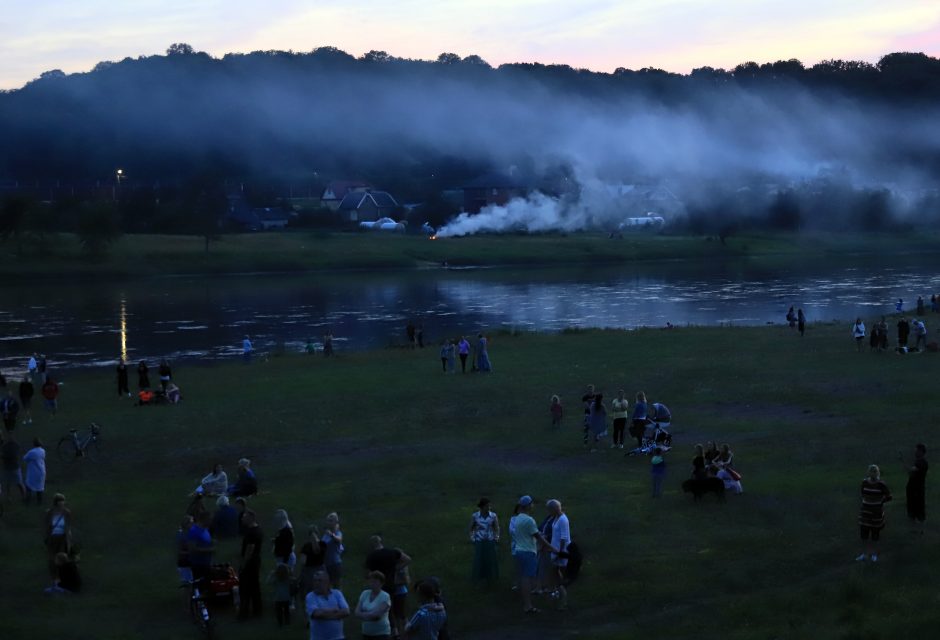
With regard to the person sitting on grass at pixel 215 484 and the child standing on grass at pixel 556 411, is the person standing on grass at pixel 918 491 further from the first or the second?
the child standing on grass at pixel 556 411

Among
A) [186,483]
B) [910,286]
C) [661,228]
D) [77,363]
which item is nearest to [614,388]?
[186,483]

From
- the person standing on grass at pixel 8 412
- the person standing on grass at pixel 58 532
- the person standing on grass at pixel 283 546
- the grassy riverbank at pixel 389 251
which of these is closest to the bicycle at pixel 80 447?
the person standing on grass at pixel 8 412

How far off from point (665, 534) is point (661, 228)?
119256mm

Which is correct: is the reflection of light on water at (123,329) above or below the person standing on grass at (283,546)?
below

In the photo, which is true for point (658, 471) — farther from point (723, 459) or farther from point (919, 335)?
point (919, 335)

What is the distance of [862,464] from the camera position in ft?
69.0

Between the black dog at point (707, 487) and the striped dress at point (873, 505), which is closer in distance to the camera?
the striped dress at point (873, 505)

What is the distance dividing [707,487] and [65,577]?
968 cm

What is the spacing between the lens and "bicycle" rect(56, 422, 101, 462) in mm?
25109

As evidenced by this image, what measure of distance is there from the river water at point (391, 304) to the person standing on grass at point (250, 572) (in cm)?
3481

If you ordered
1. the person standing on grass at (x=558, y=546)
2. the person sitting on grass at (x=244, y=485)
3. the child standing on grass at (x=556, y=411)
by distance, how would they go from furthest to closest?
the child standing on grass at (x=556, y=411) → the person sitting on grass at (x=244, y=485) → the person standing on grass at (x=558, y=546)

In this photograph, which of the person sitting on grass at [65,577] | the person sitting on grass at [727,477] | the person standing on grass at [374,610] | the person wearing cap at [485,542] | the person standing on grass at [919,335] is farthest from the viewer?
the person standing on grass at [919,335]

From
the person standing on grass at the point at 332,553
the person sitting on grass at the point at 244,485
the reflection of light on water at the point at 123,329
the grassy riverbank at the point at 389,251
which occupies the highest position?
the grassy riverbank at the point at 389,251

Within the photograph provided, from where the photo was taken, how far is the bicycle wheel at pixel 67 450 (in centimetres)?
2503
